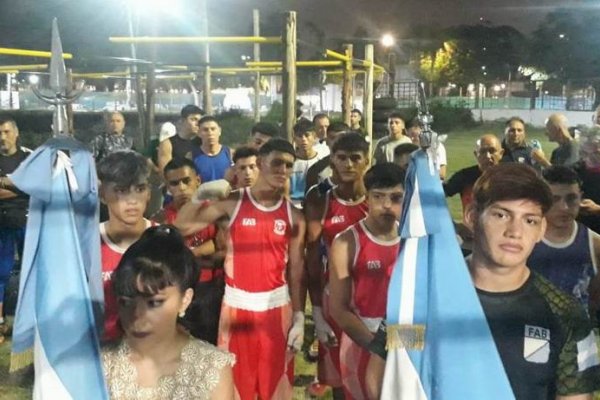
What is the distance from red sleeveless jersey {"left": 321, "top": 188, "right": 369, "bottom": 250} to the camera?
A: 4.31 metres

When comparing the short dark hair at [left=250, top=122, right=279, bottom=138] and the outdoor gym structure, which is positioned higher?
the outdoor gym structure

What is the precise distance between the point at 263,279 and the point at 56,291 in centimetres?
188

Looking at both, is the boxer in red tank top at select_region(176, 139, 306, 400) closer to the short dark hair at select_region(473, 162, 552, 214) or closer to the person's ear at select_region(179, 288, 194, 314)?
the person's ear at select_region(179, 288, 194, 314)

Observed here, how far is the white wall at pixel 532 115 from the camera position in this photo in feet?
96.5

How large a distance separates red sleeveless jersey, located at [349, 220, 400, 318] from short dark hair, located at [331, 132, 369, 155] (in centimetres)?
104

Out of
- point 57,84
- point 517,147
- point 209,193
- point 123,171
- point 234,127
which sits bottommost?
point 234,127

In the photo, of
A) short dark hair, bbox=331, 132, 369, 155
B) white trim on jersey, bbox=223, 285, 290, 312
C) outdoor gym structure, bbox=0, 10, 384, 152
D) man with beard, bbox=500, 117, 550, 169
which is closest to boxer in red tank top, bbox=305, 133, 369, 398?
short dark hair, bbox=331, 132, 369, 155

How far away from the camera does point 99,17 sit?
18766mm

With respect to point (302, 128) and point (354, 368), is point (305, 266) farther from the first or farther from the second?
point (302, 128)

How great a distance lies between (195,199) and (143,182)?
1.01 m

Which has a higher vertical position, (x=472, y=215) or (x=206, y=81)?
(x=206, y=81)

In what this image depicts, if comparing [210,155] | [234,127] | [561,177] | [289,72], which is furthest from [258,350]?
[234,127]

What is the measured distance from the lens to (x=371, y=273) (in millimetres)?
3531

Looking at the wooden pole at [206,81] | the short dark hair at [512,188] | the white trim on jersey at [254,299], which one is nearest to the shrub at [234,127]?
the wooden pole at [206,81]
